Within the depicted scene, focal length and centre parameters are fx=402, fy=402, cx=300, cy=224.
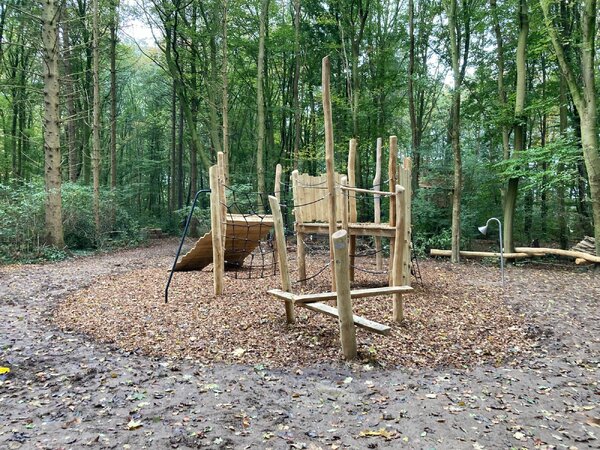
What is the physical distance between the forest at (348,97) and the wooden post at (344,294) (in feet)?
25.4

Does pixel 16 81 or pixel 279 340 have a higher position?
pixel 16 81

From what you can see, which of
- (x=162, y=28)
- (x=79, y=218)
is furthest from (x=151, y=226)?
(x=162, y=28)

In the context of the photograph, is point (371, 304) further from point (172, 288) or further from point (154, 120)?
point (154, 120)

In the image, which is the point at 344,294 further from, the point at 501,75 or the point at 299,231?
the point at 501,75

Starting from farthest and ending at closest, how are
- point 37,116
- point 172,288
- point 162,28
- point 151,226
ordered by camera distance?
point 37,116
point 151,226
point 162,28
point 172,288

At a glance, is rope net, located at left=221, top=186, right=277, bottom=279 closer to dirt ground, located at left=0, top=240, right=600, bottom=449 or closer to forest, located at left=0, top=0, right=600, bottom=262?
dirt ground, located at left=0, top=240, right=600, bottom=449

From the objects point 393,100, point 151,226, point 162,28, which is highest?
point 162,28

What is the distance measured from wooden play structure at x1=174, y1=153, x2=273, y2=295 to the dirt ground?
2.25 meters

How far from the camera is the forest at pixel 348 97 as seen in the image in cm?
1026

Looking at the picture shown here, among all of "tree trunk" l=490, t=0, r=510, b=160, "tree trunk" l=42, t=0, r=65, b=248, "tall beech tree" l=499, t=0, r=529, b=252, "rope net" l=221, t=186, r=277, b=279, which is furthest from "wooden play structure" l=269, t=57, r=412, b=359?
"tree trunk" l=42, t=0, r=65, b=248

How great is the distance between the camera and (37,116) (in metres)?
21.5

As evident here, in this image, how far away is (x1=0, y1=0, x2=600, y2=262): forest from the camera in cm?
1026

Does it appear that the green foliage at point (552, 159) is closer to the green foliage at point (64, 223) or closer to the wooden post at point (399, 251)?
the wooden post at point (399, 251)

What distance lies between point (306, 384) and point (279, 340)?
1.04 meters
